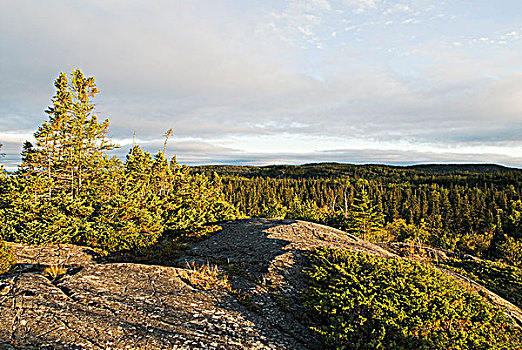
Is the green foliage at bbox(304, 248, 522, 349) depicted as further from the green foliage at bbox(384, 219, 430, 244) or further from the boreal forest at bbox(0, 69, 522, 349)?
the green foliage at bbox(384, 219, 430, 244)

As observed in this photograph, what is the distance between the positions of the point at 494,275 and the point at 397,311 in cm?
1267

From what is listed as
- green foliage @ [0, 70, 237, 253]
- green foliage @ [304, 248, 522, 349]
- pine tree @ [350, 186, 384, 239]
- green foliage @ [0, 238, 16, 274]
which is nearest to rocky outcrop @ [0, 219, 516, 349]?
green foliage @ [304, 248, 522, 349]

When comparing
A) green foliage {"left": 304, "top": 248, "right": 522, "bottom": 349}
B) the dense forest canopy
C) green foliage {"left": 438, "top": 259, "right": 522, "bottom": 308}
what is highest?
green foliage {"left": 304, "top": 248, "right": 522, "bottom": 349}

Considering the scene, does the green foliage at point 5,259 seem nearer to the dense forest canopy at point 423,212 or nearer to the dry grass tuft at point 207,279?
the dry grass tuft at point 207,279

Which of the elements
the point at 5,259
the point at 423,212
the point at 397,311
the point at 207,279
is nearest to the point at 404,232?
the point at 397,311

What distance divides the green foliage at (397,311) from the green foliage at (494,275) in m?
6.34

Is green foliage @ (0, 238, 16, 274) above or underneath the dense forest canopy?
above

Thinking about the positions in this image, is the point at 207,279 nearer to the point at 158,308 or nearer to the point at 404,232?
the point at 158,308

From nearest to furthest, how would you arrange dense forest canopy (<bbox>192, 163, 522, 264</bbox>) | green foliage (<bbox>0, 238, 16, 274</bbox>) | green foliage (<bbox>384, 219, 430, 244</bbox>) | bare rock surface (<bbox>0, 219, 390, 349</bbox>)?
1. bare rock surface (<bbox>0, 219, 390, 349</bbox>)
2. green foliage (<bbox>0, 238, 16, 274</bbox>)
3. dense forest canopy (<bbox>192, 163, 522, 264</bbox>)
4. green foliage (<bbox>384, 219, 430, 244</bbox>)

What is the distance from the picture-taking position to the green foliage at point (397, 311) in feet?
21.6

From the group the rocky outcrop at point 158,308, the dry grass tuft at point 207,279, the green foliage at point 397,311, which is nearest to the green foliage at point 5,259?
the rocky outcrop at point 158,308

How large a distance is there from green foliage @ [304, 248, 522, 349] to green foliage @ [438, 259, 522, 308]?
20.8ft

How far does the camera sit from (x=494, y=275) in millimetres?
15633

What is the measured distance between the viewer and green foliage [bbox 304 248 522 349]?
6.59 meters
